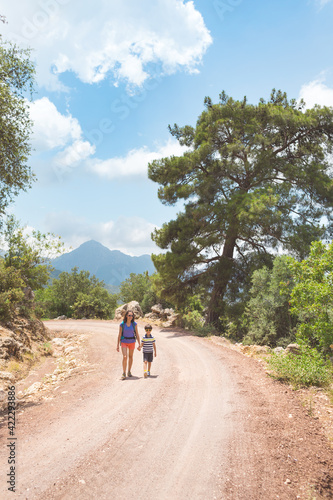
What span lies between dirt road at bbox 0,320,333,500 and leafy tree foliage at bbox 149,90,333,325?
39.1 feet

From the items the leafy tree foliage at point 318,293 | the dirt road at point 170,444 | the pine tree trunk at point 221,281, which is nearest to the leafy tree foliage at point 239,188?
the pine tree trunk at point 221,281

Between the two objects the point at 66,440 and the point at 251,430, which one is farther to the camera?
the point at 251,430

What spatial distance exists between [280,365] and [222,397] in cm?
259

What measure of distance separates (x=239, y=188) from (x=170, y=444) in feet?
61.9

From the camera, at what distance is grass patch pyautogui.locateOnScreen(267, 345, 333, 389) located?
793 cm

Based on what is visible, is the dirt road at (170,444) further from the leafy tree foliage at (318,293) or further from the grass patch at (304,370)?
the leafy tree foliage at (318,293)

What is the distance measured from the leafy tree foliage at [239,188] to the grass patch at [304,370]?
969 centimetres

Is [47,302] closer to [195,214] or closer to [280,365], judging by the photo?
[195,214]

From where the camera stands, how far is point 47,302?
36938 millimetres

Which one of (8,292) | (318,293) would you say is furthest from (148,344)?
(8,292)

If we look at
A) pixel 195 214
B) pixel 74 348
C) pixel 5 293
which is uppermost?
pixel 195 214

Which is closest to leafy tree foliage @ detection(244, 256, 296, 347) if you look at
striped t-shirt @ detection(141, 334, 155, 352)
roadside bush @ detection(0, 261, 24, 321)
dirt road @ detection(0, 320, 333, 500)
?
dirt road @ detection(0, 320, 333, 500)

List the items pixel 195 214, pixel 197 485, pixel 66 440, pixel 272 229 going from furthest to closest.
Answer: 1. pixel 195 214
2. pixel 272 229
3. pixel 66 440
4. pixel 197 485

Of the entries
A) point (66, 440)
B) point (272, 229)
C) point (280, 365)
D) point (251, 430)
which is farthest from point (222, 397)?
point (272, 229)
